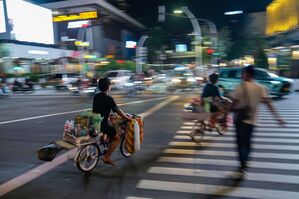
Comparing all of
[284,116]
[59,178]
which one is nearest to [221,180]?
[59,178]

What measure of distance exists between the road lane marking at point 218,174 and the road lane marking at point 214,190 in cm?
44

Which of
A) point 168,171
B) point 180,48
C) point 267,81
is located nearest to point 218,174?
point 168,171

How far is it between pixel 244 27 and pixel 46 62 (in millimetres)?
41632

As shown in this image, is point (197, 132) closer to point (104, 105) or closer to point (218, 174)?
point (218, 174)

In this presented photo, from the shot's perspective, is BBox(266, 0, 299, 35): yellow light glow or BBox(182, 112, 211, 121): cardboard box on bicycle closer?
BBox(182, 112, 211, 121): cardboard box on bicycle

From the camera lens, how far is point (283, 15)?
4597 cm

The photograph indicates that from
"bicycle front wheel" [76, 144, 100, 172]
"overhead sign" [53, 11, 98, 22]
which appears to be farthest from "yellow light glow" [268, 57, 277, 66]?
"overhead sign" [53, 11, 98, 22]

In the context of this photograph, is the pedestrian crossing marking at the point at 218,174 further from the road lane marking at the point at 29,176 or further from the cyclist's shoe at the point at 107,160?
the road lane marking at the point at 29,176

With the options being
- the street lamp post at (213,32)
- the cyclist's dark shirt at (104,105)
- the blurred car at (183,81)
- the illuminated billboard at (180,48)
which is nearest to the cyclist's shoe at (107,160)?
the cyclist's dark shirt at (104,105)

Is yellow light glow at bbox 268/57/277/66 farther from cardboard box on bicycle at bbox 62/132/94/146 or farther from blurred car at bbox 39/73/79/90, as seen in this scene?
cardboard box on bicycle at bbox 62/132/94/146

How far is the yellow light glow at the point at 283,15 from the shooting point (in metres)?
40.7

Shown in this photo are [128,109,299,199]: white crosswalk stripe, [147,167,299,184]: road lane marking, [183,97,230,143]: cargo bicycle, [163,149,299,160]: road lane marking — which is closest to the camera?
[128,109,299,199]: white crosswalk stripe

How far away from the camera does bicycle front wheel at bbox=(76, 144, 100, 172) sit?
18.8 ft

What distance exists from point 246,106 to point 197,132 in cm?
293
